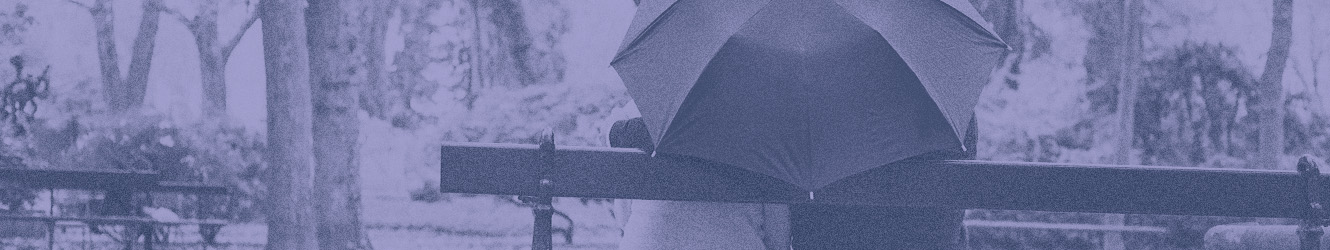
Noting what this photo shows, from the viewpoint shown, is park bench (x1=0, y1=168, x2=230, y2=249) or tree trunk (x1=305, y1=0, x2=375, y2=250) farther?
tree trunk (x1=305, y1=0, x2=375, y2=250)

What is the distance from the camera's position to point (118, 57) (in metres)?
7.39

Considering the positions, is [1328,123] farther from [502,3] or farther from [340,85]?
[340,85]

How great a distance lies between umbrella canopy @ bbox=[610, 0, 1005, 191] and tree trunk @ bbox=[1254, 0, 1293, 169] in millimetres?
5927

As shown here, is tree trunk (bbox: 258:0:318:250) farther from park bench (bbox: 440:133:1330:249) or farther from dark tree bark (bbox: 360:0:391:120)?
park bench (bbox: 440:133:1330:249)

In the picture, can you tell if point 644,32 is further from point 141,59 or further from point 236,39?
point 141,59

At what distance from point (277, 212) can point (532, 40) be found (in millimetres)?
1573

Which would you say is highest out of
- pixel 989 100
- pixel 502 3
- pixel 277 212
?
pixel 502 3

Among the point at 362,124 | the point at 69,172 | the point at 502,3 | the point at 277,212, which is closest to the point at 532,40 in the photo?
the point at 502,3

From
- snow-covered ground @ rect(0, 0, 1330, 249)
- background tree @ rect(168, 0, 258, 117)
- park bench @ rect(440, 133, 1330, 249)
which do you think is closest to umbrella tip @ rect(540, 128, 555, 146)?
park bench @ rect(440, 133, 1330, 249)

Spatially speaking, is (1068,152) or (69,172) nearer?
(69,172)

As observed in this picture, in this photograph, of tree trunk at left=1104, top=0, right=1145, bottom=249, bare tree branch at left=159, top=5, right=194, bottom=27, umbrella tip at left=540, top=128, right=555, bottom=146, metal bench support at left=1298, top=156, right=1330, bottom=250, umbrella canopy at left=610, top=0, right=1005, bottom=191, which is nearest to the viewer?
umbrella canopy at left=610, top=0, right=1005, bottom=191

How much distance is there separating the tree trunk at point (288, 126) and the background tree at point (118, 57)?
563 mm

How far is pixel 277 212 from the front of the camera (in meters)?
7.53

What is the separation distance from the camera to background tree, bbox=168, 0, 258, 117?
7.38m
